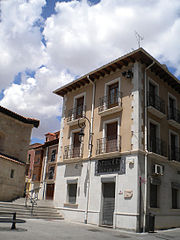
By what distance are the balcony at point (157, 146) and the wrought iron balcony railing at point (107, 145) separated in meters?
1.85

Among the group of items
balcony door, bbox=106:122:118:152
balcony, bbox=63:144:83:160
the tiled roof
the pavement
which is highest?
the tiled roof

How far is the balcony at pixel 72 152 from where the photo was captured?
A: 16.2 m

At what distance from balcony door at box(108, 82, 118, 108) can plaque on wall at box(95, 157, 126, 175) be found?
354cm

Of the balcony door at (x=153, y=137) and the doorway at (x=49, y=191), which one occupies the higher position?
the balcony door at (x=153, y=137)

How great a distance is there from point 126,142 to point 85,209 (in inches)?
184

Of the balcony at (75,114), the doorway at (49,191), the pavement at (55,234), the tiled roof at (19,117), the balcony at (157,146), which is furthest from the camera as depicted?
the doorway at (49,191)

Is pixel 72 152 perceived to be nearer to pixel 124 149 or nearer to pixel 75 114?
pixel 75 114

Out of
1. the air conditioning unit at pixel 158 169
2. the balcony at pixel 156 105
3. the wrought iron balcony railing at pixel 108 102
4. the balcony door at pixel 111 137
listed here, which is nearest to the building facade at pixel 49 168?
the balcony door at pixel 111 137

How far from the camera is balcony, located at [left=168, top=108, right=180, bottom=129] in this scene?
15.8m

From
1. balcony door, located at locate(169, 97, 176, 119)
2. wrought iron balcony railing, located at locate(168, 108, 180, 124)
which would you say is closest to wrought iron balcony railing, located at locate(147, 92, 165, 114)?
wrought iron balcony railing, located at locate(168, 108, 180, 124)

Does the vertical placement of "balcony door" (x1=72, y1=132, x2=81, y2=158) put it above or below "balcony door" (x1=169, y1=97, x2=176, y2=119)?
below

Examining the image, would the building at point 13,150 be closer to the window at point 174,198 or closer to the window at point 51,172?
the window at point 51,172

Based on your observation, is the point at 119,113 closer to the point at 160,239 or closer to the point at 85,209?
the point at 85,209

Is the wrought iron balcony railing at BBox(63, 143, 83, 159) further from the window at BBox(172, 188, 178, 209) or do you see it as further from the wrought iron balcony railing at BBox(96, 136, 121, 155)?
the window at BBox(172, 188, 178, 209)
